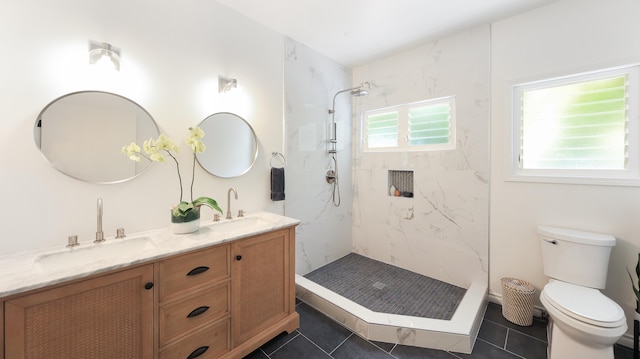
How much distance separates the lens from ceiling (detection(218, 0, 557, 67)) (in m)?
1.98

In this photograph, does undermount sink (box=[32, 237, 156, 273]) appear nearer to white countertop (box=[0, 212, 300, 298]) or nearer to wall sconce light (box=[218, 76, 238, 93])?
white countertop (box=[0, 212, 300, 298])

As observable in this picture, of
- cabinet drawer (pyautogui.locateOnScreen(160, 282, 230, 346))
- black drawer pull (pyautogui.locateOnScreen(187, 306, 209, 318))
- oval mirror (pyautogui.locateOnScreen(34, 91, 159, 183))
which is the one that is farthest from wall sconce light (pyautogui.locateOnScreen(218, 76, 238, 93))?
black drawer pull (pyautogui.locateOnScreen(187, 306, 209, 318))

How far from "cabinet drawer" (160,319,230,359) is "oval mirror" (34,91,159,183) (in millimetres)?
1047

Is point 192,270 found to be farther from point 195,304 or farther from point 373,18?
point 373,18

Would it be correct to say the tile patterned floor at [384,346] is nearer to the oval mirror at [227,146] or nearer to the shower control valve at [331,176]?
the oval mirror at [227,146]

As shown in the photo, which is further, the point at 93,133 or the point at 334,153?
the point at 334,153

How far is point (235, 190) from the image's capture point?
208cm

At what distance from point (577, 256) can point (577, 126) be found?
101 centimetres

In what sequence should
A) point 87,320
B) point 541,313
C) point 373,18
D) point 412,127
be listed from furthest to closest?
1. point 412,127
2. point 373,18
3. point 541,313
4. point 87,320

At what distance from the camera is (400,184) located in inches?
119

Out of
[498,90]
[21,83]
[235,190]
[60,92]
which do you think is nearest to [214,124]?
[235,190]

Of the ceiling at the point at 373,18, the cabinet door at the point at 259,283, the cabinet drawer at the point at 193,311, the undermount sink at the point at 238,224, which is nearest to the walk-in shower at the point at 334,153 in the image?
the ceiling at the point at 373,18

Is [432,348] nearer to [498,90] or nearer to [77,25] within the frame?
[498,90]

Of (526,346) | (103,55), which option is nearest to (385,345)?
(526,346)
